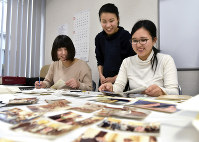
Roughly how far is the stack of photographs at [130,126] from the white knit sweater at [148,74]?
29.2 inches

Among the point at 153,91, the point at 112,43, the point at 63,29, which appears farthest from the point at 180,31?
the point at 63,29

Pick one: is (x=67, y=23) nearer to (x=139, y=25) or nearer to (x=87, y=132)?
(x=139, y=25)

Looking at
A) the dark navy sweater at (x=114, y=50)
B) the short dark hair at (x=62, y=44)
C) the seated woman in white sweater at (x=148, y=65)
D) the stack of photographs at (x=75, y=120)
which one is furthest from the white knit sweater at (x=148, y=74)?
the stack of photographs at (x=75, y=120)

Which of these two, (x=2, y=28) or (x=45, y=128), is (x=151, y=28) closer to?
(x=45, y=128)

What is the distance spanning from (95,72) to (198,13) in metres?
1.51

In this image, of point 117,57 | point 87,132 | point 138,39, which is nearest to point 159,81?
point 138,39

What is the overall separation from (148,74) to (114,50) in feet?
1.59

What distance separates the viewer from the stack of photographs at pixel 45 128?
0.28 m

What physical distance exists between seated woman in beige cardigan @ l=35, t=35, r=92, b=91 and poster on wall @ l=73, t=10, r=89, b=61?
97 centimetres

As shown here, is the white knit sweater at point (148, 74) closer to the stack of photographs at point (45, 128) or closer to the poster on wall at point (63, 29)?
the stack of photographs at point (45, 128)

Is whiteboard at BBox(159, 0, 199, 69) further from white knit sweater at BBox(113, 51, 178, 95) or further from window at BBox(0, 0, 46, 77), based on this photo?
window at BBox(0, 0, 46, 77)

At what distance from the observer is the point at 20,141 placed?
250 millimetres

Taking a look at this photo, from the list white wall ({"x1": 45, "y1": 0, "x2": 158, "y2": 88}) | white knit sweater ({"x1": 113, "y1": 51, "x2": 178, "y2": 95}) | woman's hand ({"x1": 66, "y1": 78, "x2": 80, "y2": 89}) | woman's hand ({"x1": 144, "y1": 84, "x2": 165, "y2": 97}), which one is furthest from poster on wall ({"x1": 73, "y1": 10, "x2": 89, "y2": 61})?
woman's hand ({"x1": 144, "y1": 84, "x2": 165, "y2": 97})

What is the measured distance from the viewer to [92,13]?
2557 millimetres
